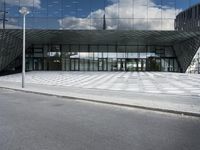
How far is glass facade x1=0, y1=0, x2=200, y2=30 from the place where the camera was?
37344mm

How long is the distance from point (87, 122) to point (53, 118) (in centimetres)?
129

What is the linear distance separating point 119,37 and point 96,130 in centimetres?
3581

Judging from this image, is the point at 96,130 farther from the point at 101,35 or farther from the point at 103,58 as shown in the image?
the point at 103,58

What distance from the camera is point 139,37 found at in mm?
42688

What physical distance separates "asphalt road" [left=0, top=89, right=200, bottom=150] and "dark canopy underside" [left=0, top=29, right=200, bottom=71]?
28702 millimetres

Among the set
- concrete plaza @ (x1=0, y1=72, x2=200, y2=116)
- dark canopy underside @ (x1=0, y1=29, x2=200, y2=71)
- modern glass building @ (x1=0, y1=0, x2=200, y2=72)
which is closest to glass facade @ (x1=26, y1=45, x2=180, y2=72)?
modern glass building @ (x1=0, y1=0, x2=200, y2=72)

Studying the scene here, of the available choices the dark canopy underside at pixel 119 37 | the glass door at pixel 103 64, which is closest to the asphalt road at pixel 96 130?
the dark canopy underside at pixel 119 37

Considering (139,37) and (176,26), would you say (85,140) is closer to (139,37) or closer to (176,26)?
(176,26)

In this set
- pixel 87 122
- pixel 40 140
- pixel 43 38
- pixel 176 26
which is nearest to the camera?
pixel 40 140

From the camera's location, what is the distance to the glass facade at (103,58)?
50.4 metres

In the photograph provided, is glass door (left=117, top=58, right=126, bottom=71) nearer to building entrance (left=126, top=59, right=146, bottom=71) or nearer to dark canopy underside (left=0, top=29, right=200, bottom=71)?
building entrance (left=126, top=59, right=146, bottom=71)

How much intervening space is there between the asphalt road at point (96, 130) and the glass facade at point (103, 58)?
3979 centimetres

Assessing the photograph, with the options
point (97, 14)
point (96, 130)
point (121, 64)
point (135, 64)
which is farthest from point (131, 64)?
point (96, 130)

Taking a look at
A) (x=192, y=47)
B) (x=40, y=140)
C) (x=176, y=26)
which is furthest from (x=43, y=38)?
(x=40, y=140)
